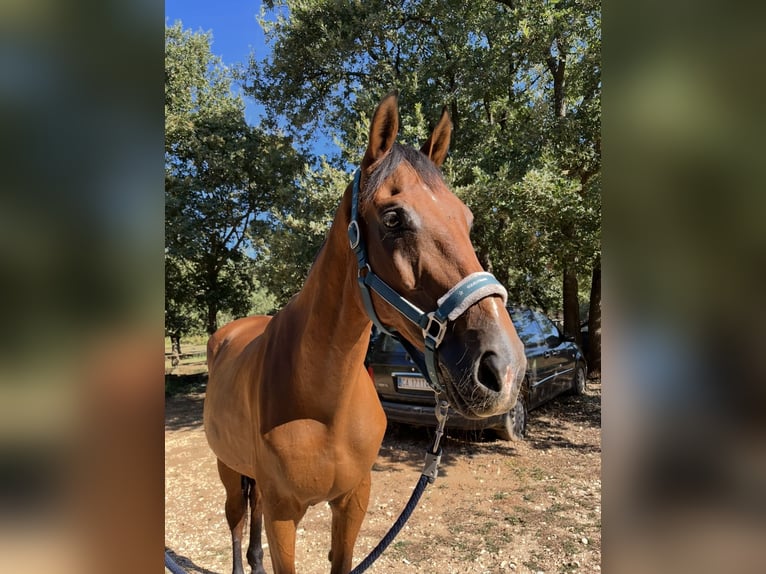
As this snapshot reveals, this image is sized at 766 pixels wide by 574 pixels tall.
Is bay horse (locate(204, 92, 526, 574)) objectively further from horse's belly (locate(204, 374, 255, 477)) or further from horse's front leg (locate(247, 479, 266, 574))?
horse's front leg (locate(247, 479, 266, 574))

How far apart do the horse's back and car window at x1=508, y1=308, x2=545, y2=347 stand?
4.30 meters

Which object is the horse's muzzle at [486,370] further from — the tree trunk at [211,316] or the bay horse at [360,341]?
the tree trunk at [211,316]

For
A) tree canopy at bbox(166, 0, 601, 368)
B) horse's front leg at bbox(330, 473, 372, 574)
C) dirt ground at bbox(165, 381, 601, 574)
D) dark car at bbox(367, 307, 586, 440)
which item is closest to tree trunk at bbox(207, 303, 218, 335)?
tree canopy at bbox(166, 0, 601, 368)

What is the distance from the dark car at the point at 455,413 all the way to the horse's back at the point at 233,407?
84.8 inches

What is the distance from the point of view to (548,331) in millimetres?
7168

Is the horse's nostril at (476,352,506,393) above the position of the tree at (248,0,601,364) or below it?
below

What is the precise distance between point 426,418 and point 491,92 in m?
4.55

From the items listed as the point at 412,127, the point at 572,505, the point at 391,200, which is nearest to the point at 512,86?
the point at 412,127

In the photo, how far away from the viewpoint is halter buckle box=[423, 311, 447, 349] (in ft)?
3.64

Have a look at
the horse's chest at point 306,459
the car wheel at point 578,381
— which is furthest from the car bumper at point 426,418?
the horse's chest at point 306,459

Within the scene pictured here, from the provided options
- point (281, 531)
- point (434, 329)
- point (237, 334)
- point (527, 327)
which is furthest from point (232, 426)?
point (527, 327)

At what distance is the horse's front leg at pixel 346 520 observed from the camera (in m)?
1.98
